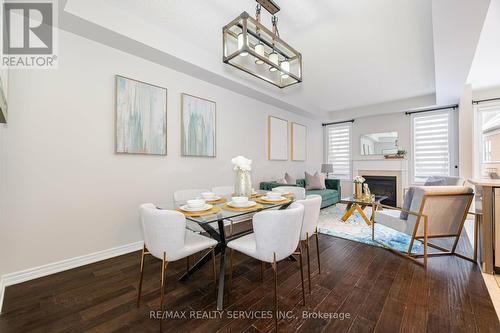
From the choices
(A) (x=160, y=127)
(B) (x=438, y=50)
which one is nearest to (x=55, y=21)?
(A) (x=160, y=127)

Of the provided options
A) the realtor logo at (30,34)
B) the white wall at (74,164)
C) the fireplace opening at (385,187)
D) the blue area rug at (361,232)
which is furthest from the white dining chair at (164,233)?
the fireplace opening at (385,187)

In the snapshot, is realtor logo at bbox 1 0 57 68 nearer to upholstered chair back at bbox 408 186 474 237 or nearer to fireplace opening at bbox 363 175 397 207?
upholstered chair back at bbox 408 186 474 237

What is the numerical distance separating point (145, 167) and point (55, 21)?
5.91 ft

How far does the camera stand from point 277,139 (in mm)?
5309

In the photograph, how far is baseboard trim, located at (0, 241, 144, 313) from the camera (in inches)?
78.1

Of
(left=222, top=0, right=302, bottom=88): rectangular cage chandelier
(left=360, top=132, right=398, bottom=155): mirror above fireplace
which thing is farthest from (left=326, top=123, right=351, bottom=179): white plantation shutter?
(left=222, top=0, right=302, bottom=88): rectangular cage chandelier

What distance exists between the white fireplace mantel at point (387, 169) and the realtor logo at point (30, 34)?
701 centimetres

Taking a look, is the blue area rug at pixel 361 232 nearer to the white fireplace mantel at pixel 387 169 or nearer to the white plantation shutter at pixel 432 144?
the white fireplace mantel at pixel 387 169

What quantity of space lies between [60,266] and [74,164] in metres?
1.11

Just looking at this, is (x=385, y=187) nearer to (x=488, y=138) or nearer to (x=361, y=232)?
(x=488, y=138)

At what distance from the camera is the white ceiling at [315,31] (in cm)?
231

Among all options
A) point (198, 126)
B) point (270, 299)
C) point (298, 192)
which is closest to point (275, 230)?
point (270, 299)

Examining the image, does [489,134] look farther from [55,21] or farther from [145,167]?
[55,21]

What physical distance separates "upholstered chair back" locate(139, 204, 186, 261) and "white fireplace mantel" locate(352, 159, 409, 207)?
620 cm
